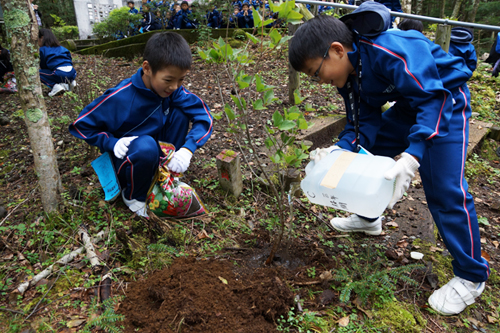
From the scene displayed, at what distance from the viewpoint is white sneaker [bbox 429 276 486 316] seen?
187 centimetres

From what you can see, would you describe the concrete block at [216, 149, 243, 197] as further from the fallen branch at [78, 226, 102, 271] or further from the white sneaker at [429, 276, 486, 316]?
the white sneaker at [429, 276, 486, 316]

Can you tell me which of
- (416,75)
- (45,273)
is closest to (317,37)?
(416,75)

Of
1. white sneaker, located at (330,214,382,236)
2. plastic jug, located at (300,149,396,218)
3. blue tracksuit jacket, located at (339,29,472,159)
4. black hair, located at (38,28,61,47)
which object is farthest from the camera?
black hair, located at (38,28,61,47)

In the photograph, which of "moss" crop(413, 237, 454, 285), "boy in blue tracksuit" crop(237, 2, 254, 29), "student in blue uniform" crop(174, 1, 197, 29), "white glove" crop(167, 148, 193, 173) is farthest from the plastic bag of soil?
"student in blue uniform" crop(174, 1, 197, 29)

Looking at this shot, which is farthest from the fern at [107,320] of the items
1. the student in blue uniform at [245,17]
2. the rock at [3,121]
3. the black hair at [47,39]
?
the student in blue uniform at [245,17]

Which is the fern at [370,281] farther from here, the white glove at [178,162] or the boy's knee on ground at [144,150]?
the boy's knee on ground at [144,150]

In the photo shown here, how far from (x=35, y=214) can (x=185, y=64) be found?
1621 millimetres

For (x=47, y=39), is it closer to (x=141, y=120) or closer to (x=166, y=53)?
(x=141, y=120)

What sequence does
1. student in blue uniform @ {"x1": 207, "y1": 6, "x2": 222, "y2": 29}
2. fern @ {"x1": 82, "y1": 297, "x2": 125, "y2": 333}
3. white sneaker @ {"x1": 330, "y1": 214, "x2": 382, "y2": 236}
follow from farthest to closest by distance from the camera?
student in blue uniform @ {"x1": 207, "y1": 6, "x2": 222, "y2": 29} < white sneaker @ {"x1": 330, "y1": 214, "x2": 382, "y2": 236} < fern @ {"x1": 82, "y1": 297, "x2": 125, "y2": 333}

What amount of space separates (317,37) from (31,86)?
182 centimetres

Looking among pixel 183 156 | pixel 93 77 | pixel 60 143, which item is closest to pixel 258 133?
pixel 183 156

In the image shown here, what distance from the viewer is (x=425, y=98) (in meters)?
1.63

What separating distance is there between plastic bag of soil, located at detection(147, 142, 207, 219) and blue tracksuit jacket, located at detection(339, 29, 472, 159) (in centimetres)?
149

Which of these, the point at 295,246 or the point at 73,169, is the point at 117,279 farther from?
the point at 73,169
